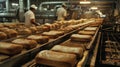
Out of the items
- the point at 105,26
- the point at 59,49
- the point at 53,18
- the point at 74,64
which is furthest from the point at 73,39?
the point at 53,18

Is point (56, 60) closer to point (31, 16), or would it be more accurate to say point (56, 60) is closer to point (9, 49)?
point (9, 49)

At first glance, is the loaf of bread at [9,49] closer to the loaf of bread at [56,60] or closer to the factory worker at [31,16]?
the loaf of bread at [56,60]

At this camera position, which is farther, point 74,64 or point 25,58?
point 25,58

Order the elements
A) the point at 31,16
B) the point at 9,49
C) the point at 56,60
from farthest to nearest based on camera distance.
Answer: the point at 31,16
the point at 9,49
the point at 56,60

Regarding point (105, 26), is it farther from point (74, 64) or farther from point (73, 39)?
point (74, 64)

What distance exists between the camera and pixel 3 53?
1.90 meters

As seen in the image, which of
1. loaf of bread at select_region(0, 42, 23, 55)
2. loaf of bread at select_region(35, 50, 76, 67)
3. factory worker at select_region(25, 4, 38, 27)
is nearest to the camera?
loaf of bread at select_region(35, 50, 76, 67)

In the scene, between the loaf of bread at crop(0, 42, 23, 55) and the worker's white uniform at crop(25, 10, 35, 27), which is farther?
the worker's white uniform at crop(25, 10, 35, 27)

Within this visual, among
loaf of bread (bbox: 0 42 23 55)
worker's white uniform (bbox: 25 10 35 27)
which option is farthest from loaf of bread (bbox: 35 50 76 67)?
→ worker's white uniform (bbox: 25 10 35 27)

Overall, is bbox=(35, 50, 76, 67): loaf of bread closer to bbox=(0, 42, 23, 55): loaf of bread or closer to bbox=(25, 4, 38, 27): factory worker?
Result: bbox=(0, 42, 23, 55): loaf of bread

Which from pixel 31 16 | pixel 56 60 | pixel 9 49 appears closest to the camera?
pixel 56 60

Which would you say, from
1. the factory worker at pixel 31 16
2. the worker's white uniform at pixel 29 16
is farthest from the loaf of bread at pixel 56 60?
the worker's white uniform at pixel 29 16

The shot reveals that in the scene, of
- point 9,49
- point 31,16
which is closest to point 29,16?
point 31,16

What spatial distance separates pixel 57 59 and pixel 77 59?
1.14ft
